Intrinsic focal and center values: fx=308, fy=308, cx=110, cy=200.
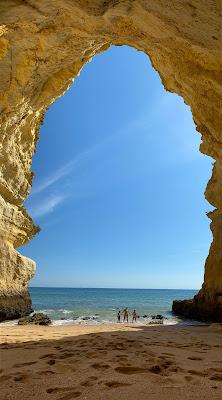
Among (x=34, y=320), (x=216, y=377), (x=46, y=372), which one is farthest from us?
(x=34, y=320)

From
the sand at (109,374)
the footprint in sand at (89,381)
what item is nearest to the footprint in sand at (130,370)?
the sand at (109,374)

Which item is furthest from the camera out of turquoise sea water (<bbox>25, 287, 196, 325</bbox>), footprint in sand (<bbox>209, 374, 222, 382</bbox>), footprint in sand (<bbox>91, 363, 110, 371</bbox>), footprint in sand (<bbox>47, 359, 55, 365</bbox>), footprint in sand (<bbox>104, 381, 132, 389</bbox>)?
turquoise sea water (<bbox>25, 287, 196, 325</bbox>)

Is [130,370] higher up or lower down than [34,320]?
higher up

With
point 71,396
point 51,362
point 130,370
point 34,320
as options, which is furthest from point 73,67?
point 71,396

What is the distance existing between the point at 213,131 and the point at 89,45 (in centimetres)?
651

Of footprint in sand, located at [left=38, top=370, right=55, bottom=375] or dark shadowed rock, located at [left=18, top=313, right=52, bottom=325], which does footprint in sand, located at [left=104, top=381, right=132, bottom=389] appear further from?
dark shadowed rock, located at [left=18, top=313, right=52, bottom=325]

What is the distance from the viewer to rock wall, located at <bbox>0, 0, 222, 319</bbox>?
599 centimetres

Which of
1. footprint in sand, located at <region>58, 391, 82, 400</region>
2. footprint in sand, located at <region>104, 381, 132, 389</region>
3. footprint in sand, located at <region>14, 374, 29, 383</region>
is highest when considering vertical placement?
footprint in sand, located at <region>104, 381, 132, 389</region>

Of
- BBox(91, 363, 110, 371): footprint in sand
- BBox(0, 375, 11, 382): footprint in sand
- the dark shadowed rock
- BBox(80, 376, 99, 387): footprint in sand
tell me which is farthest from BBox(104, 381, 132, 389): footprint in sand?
the dark shadowed rock

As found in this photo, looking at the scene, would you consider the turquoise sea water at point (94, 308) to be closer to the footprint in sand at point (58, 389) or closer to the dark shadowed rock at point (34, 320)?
the dark shadowed rock at point (34, 320)

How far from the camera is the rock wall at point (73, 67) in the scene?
5.99 metres

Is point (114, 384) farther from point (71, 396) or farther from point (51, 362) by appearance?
point (51, 362)

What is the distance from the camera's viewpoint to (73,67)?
17641 mm

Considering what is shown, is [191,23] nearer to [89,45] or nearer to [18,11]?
[18,11]
